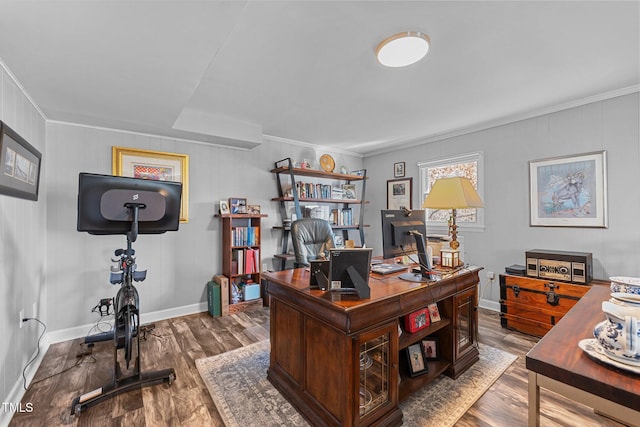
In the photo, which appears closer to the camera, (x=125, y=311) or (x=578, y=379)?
(x=578, y=379)

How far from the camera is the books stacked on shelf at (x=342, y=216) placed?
4609 millimetres

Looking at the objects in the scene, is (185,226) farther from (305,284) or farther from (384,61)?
(384,61)

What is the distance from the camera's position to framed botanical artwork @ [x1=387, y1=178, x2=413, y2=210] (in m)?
4.55

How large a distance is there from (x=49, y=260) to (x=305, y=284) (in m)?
2.77

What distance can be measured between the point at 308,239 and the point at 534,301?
7.98 ft

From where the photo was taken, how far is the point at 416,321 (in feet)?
6.31

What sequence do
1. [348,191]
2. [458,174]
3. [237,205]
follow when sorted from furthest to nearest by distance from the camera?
[348,191], [458,174], [237,205]

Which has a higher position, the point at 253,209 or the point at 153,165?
the point at 153,165

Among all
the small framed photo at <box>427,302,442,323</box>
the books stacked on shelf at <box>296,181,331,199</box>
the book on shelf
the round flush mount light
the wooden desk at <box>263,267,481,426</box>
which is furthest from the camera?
the book on shelf

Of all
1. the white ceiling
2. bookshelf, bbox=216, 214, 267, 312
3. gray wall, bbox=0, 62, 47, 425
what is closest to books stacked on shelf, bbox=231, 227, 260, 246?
bookshelf, bbox=216, 214, 267, 312

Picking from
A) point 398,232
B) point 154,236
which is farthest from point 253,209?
point 398,232

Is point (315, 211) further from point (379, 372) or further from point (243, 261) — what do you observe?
point (379, 372)

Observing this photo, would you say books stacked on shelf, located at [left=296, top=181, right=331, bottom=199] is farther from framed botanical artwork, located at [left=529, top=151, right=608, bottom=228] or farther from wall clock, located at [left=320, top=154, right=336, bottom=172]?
framed botanical artwork, located at [left=529, top=151, right=608, bottom=228]

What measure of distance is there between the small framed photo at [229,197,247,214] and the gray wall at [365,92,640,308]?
275 cm
